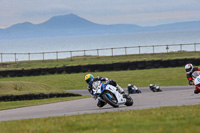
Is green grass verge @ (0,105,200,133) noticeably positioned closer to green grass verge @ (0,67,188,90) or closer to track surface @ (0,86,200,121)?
track surface @ (0,86,200,121)

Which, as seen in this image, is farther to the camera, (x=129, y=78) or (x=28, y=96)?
(x=129, y=78)

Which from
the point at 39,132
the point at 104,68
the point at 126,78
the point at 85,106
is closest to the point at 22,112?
the point at 85,106

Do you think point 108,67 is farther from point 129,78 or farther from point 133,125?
point 133,125

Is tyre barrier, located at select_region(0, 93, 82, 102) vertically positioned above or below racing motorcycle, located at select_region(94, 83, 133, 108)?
below

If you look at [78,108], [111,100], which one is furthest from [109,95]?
[78,108]

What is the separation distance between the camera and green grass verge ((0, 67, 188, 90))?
3164cm

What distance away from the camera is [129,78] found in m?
34.5

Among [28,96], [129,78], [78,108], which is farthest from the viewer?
[129,78]

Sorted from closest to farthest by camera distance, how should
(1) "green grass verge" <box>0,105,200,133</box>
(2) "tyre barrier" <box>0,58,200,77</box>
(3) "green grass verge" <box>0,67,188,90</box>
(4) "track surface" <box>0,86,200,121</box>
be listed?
(1) "green grass verge" <box>0,105,200,133</box>, (4) "track surface" <box>0,86,200,121</box>, (3) "green grass verge" <box>0,67,188,90</box>, (2) "tyre barrier" <box>0,58,200,77</box>

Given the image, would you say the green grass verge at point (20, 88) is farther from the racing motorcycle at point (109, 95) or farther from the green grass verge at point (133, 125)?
the green grass verge at point (133, 125)

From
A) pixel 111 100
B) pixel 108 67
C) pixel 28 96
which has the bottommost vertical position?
pixel 28 96

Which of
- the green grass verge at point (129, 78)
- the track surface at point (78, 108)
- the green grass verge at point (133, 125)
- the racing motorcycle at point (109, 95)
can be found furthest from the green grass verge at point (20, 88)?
the green grass verge at point (133, 125)

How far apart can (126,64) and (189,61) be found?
224 inches

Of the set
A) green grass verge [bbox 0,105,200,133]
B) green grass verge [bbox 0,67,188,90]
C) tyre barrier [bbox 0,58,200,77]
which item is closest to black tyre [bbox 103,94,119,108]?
green grass verge [bbox 0,105,200,133]
